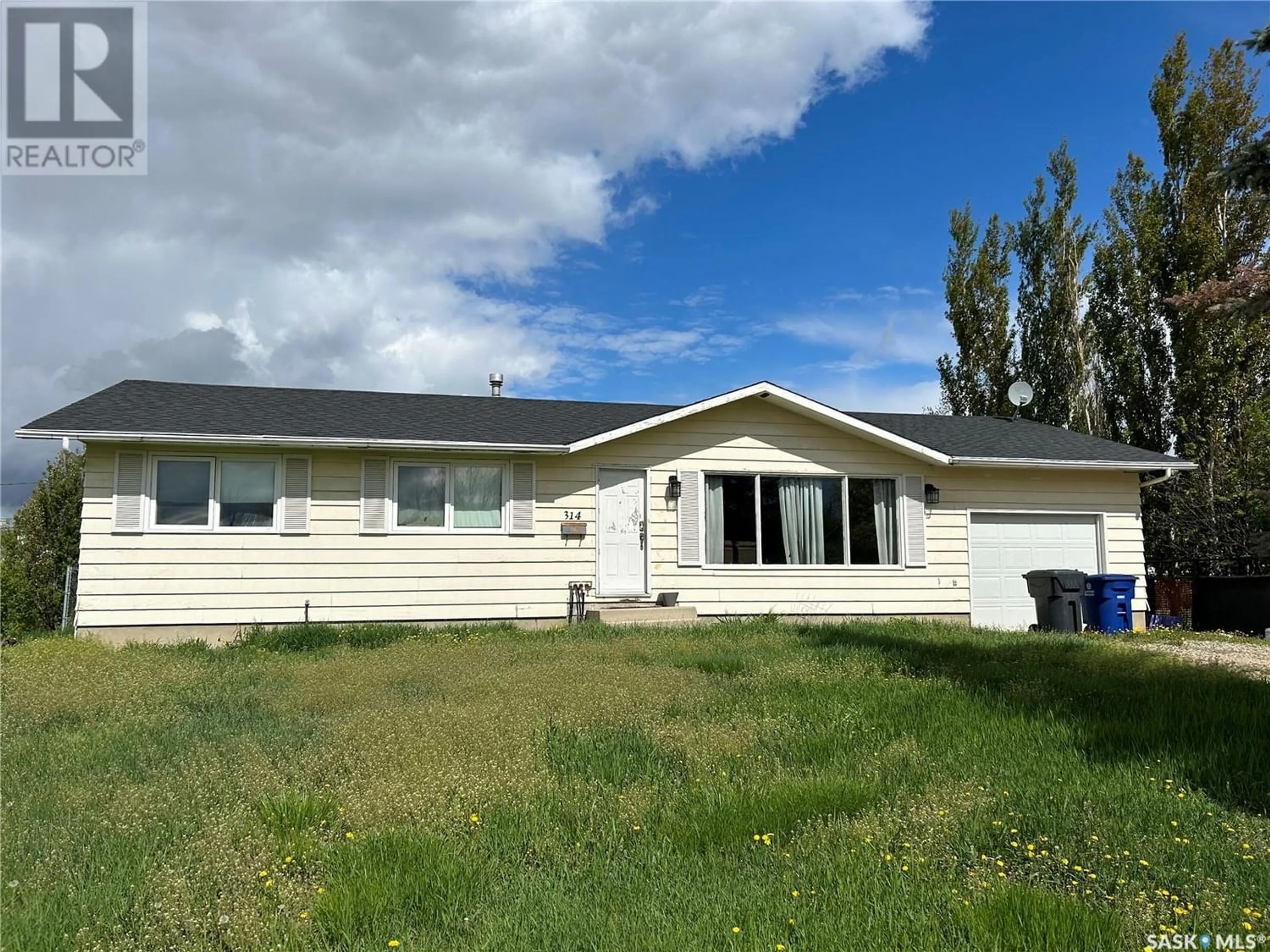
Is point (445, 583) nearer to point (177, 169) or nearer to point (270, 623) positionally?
point (270, 623)

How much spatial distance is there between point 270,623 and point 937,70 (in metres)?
13.2

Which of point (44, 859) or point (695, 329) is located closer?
point (44, 859)

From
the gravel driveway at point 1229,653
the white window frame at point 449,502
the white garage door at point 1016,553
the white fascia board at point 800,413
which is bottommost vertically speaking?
the gravel driveway at point 1229,653

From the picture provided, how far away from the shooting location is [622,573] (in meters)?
13.5

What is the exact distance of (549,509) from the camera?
1325 centimetres

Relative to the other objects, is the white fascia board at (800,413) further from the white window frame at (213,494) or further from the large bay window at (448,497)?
the white window frame at (213,494)

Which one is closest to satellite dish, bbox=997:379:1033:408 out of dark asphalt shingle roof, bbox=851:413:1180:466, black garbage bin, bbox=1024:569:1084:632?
dark asphalt shingle roof, bbox=851:413:1180:466

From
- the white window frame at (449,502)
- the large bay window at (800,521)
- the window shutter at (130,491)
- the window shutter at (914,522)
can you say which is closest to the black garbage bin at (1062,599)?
the window shutter at (914,522)

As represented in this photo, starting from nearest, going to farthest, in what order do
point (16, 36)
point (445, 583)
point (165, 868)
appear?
point (165, 868) → point (16, 36) → point (445, 583)

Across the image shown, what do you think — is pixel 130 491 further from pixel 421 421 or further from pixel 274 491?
pixel 421 421

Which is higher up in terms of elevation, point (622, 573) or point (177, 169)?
point (177, 169)

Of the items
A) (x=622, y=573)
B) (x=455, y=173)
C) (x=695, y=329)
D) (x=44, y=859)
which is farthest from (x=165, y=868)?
(x=695, y=329)

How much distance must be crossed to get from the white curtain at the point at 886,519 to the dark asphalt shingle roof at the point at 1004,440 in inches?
37.2

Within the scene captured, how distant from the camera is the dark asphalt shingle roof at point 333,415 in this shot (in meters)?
11.8
